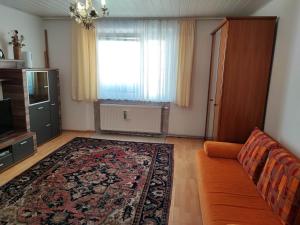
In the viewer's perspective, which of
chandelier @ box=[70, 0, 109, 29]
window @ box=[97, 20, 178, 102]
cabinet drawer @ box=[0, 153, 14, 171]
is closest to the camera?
chandelier @ box=[70, 0, 109, 29]

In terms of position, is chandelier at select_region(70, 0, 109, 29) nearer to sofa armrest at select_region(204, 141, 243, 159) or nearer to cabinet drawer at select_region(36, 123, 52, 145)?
sofa armrest at select_region(204, 141, 243, 159)

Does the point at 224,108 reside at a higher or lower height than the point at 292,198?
higher

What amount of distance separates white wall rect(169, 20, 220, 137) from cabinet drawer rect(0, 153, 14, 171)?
2.85 metres

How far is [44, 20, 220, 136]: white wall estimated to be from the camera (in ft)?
13.7

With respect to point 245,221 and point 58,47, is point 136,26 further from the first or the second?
point 245,221

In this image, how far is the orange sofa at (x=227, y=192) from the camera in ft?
5.26

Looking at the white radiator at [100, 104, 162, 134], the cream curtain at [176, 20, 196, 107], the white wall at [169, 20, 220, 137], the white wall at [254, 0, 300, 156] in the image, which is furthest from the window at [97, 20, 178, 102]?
the white wall at [254, 0, 300, 156]

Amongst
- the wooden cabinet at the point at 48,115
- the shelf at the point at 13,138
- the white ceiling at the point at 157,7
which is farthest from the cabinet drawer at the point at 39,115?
the white ceiling at the point at 157,7

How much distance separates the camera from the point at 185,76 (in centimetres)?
421

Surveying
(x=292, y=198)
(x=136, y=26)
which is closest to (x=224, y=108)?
(x=292, y=198)

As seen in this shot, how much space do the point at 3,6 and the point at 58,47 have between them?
3.91 ft

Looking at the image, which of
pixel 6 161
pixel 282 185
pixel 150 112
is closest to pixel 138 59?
pixel 150 112

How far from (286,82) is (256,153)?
0.81 meters

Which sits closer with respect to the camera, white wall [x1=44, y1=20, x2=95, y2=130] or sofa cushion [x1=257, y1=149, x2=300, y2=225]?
sofa cushion [x1=257, y1=149, x2=300, y2=225]
